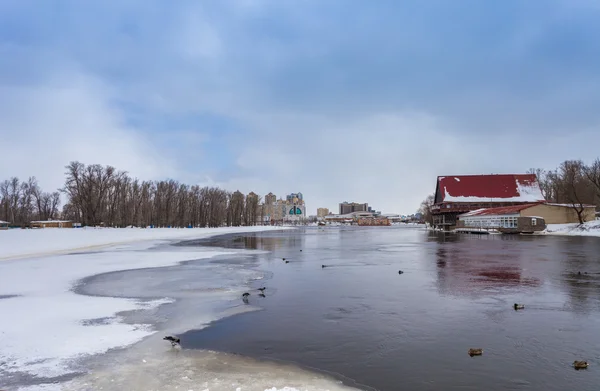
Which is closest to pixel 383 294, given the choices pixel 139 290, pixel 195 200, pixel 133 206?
pixel 139 290

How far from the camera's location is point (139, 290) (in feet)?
49.8

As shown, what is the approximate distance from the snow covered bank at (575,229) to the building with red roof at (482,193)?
24.0 meters

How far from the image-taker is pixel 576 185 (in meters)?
77.8

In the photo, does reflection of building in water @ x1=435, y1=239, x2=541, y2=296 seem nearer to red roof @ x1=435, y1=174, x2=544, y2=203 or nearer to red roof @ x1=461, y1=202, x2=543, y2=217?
red roof @ x1=461, y1=202, x2=543, y2=217

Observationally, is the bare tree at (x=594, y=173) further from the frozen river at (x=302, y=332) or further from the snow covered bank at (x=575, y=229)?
the frozen river at (x=302, y=332)

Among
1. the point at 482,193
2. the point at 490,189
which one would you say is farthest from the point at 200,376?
the point at 490,189

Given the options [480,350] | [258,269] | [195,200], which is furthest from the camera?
[195,200]

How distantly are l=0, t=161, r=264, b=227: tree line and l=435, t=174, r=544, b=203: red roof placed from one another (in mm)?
71910

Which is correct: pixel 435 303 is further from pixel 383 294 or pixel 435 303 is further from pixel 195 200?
pixel 195 200

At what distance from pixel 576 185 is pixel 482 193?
2085 centimetres

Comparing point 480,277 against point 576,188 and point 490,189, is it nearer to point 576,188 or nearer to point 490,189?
point 576,188

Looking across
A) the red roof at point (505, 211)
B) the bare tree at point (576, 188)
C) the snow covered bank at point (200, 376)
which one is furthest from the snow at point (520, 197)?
the snow covered bank at point (200, 376)

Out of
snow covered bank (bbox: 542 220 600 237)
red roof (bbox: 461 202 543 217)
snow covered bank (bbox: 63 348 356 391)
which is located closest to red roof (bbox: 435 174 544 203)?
red roof (bbox: 461 202 543 217)

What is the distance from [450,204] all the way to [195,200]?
75505 millimetres
